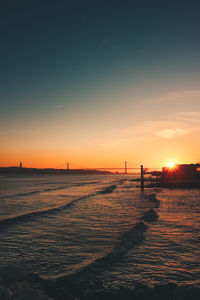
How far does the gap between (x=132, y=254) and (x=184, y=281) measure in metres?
2.36

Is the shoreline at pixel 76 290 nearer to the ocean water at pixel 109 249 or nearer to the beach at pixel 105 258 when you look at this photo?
the beach at pixel 105 258

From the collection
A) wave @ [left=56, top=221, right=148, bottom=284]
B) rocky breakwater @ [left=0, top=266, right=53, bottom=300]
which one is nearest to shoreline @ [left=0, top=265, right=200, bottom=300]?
rocky breakwater @ [left=0, top=266, right=53, bottom=300]

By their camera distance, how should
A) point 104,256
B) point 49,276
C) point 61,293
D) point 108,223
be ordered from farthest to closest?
point 108,223
point 104,256
point 49,276
point 61,293

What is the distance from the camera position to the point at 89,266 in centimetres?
649

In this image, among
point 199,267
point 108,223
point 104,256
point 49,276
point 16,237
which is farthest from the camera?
point 108,223

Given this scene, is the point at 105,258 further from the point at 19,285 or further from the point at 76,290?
the point at 19,285

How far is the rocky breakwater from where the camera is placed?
4.59 metres

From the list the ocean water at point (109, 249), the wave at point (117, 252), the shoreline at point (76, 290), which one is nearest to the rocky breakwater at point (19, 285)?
the shoreline at point (76, 290)

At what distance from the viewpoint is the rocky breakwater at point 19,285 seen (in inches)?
181

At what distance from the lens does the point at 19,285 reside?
5.17m

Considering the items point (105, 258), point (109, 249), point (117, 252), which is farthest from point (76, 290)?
point (109, 249)

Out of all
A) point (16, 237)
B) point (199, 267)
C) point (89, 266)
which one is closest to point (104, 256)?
point (89, 266)

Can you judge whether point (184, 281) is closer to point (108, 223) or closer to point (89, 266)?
point (89, 266)

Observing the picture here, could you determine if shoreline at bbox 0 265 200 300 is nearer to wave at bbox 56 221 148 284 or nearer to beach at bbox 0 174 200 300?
beach at bbox 0 174 200 300
